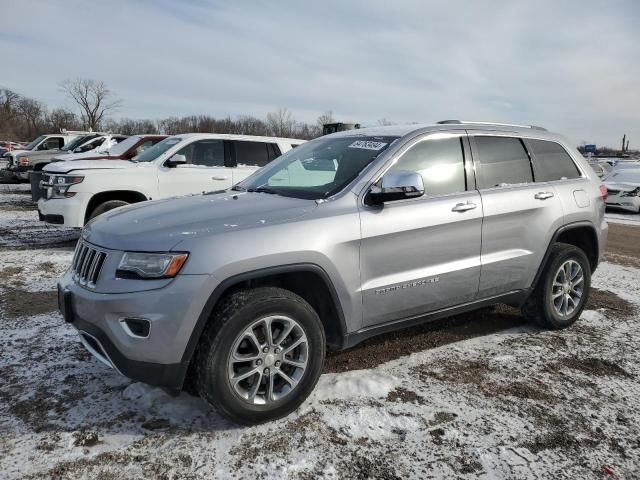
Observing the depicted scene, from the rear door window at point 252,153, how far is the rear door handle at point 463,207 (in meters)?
5.20

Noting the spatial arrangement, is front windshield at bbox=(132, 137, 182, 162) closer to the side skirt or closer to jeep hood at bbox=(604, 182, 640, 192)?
the side skirt

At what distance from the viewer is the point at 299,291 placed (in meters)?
3.15

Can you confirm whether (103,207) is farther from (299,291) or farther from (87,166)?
(299,291)

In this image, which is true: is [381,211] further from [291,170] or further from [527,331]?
[527,331]

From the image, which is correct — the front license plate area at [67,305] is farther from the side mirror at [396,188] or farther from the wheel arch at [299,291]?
the side mirror at [396,188]

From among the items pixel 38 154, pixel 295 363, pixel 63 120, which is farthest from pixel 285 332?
pixel 63 120

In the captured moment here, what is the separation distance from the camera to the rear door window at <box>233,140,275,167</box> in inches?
322

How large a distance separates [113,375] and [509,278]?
122 inches

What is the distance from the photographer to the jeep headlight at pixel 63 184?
712 centimetres

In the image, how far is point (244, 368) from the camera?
9.21 feet

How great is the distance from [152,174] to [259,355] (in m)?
5.46

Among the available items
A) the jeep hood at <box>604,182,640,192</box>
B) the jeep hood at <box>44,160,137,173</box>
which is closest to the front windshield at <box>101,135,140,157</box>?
the jeep hood at <box>44,160,137,173</box>

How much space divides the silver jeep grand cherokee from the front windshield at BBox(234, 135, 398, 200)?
0.6 inches

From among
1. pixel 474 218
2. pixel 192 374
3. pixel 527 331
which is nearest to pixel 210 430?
pixel 192 374
